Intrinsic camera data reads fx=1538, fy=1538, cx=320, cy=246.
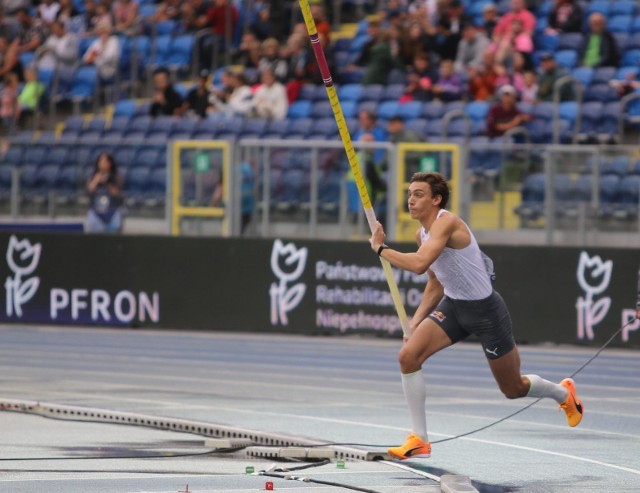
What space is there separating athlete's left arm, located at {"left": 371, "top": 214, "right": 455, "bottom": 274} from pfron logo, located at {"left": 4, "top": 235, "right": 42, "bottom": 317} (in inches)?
526

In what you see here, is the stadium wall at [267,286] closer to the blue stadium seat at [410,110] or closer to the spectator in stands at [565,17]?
the blue stadium seat at [410,110]

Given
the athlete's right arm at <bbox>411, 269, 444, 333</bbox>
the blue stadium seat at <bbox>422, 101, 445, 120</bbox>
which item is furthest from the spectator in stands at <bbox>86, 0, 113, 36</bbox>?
the athlete's right arm at <bbox>411, 269, 444, 333</bbox>

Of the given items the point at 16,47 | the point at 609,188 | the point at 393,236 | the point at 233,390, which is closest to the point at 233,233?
the point at 393,236

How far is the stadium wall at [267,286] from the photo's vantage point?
1997 centimetres

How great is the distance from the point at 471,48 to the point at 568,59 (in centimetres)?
153

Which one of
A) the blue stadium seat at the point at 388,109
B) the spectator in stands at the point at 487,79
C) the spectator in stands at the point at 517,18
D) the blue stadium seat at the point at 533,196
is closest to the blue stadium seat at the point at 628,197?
the blue stadium seat at the point at 533,196

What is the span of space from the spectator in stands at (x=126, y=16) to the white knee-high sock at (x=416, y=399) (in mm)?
20300

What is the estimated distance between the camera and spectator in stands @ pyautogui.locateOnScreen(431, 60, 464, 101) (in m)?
23.5

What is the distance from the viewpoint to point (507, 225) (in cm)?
1997

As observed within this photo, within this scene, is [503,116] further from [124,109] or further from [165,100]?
[124,109]

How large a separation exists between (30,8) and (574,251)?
16.5m

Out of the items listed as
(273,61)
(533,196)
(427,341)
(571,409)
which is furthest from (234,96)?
(427,341)

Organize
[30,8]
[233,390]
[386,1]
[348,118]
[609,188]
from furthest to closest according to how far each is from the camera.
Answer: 1. [30,8]
2. [386,1]
3. [348,118]
4. [609,188]
5. [233,390]

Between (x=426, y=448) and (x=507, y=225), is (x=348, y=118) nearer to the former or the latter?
(x=507, y=225)
